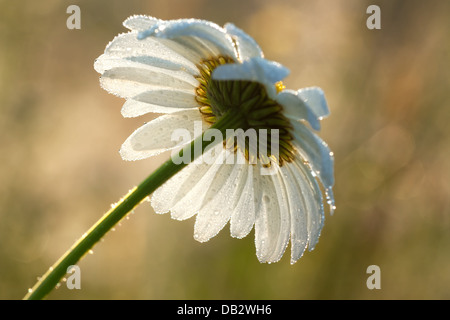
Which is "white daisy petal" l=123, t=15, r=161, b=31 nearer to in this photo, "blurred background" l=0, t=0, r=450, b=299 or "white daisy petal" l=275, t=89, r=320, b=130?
"white daisy petal" l=275, t=89, r=320, b=130

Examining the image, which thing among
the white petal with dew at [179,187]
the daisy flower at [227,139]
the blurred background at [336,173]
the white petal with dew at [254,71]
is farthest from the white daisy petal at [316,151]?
the blurred background at [336,173]

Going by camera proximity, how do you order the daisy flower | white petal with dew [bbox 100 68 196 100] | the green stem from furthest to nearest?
1. white petal with dew [bbox 100 68 196 100]
2. the daisy flower
3. the green stem

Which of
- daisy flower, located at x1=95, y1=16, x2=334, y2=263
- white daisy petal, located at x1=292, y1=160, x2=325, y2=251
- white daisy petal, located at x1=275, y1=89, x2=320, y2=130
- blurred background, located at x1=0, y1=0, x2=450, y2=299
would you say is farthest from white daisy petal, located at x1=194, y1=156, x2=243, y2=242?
blurred background, located at x1=0, y1=0, x2=450, y2=299

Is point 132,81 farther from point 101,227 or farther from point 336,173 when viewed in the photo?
point 336,173

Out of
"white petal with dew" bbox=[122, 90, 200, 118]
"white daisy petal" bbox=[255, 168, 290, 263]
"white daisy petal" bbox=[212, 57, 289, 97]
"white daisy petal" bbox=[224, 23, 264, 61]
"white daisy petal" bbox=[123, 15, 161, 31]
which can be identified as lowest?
"white daisy petal" bbox=[255, 168, 290, 263]

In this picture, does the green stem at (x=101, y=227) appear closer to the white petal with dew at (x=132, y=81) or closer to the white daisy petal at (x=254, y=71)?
the white daisy petal at (x=254, y=71)

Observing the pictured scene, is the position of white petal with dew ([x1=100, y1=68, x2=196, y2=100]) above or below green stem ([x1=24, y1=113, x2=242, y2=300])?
above
